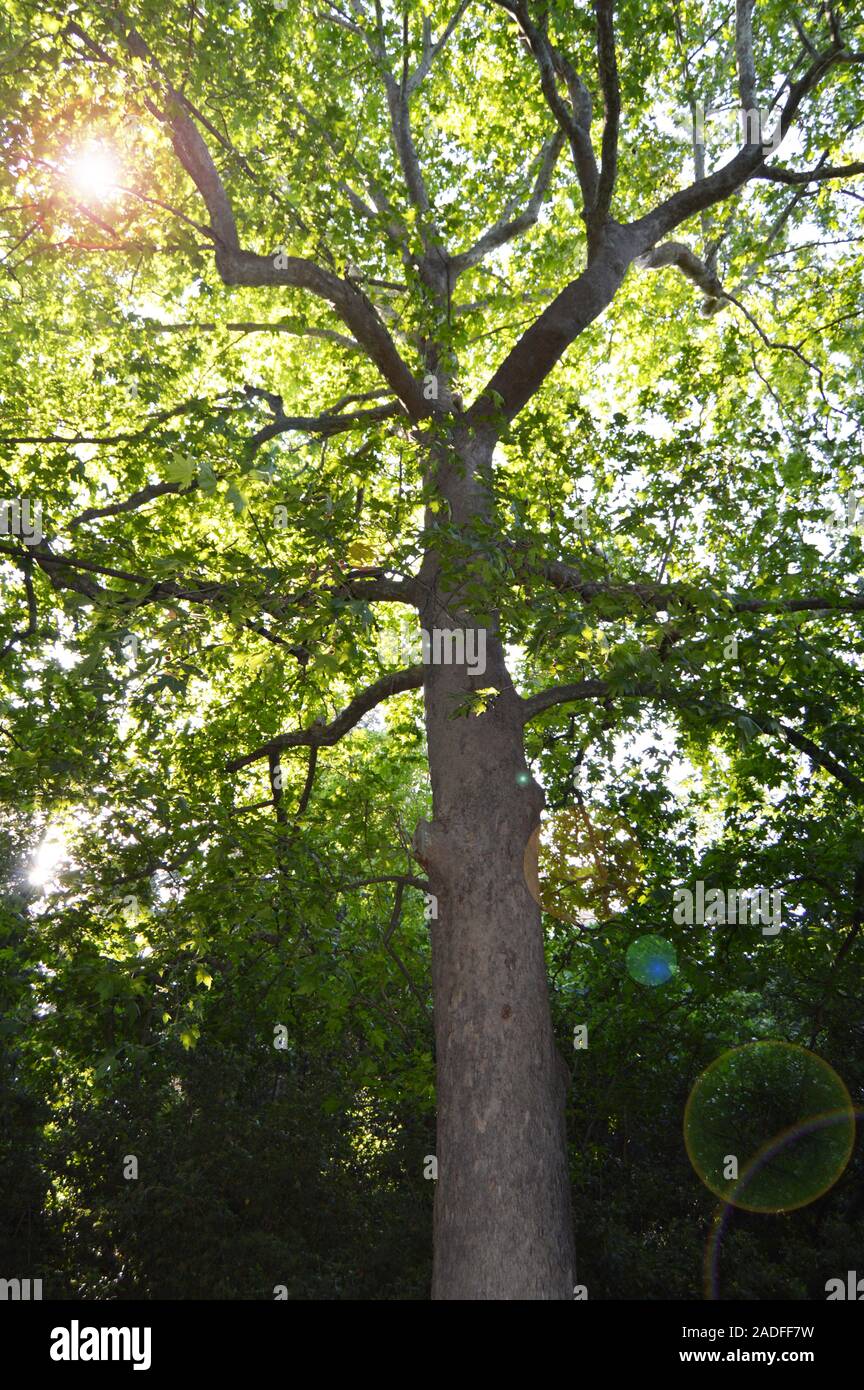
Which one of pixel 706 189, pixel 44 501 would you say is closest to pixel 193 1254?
pixel 44 501

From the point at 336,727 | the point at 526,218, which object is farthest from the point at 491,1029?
the point at 526,218

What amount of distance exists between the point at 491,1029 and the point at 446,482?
4.23 m

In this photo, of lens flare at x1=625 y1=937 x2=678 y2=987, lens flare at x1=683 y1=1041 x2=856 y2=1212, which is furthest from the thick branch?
lens flare at x1=683 y1=1041 x2=856 y2=1212

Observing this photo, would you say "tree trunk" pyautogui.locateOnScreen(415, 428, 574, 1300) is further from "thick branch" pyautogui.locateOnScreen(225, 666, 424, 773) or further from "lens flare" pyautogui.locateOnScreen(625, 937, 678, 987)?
"lens flare" pyautogui.locateOnScreen(625, 937, 678, 987)

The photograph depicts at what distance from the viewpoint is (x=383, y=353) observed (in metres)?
6.93

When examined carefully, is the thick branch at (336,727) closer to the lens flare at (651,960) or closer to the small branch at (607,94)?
the lens flare at (651,960)

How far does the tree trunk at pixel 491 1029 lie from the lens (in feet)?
13.7

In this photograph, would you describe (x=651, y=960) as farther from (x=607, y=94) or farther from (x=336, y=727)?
(x=607, y=94)

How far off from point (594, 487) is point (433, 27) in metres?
5.83

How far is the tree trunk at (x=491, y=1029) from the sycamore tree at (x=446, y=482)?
0.02 metres

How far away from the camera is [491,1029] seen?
4656 mm

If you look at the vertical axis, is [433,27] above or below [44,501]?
above

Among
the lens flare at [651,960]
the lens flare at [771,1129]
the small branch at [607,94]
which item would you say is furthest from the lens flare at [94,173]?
the lens flare at [771,1129]
